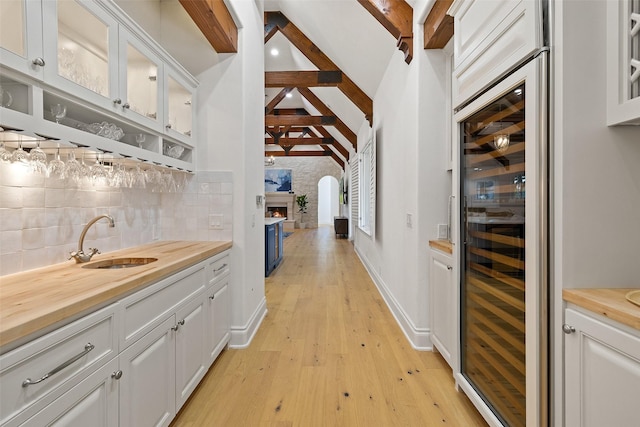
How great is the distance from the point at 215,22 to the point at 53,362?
7.22 feet

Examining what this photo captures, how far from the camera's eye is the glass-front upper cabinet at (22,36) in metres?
1.03

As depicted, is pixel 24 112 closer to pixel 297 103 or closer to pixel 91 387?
pixel 91 387

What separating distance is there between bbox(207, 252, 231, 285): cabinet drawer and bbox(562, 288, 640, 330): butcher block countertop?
1.95m

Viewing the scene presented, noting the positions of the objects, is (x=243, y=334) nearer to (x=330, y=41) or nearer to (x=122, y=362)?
(x=122, y=362)

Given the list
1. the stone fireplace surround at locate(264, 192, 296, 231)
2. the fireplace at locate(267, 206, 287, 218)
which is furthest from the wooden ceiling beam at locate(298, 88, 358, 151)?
the fireplace at locate(267, 206, 287, 218)

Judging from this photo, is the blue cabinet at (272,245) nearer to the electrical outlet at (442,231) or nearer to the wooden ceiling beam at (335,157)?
the electrical outlet at (442,231)

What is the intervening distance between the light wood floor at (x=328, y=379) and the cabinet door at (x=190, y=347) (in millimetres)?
155

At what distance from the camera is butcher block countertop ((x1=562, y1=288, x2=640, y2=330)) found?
901 millimetres

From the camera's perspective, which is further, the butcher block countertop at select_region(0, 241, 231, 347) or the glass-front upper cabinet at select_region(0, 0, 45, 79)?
the glass-front upper cabinet at select_region(0, 0, 45, 79)

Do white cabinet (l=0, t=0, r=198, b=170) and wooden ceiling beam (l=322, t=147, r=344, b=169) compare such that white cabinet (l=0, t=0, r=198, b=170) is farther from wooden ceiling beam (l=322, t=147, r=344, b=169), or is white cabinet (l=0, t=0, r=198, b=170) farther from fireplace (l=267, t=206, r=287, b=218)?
fireplace (l=267, t=206, r=287, b=218)

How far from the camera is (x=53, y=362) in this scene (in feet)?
3.03

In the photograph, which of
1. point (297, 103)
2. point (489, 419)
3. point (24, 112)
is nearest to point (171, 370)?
point (24, 112)

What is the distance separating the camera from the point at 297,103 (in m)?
9.64

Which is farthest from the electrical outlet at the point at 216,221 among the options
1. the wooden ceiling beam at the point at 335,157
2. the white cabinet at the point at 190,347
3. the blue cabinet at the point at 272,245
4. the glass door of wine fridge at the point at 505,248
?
the wooden ceiling beam at the point at 335,157
